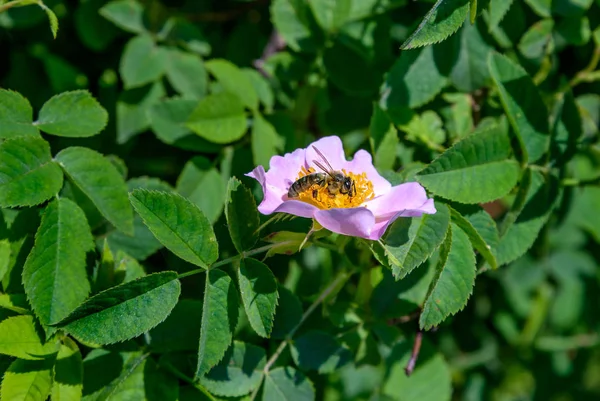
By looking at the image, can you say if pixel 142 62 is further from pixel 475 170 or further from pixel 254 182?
pixel 475 170

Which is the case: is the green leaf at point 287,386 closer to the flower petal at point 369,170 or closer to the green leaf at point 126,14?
the flower petal at point 369,170

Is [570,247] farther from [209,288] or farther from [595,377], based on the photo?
[209,288]

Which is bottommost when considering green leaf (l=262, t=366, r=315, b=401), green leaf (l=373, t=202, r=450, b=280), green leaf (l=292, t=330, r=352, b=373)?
green leaf (l=262, t=366, r=315, b=401)

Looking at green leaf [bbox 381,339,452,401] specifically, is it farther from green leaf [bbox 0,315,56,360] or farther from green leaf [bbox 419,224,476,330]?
green leaf [bbox 0,315,56,360]

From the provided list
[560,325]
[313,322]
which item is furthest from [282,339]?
[560,325]

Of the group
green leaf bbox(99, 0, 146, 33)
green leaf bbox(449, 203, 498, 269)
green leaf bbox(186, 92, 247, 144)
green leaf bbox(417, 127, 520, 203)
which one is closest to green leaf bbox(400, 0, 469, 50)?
green leaf bbox(417, 127, 520, 203)
